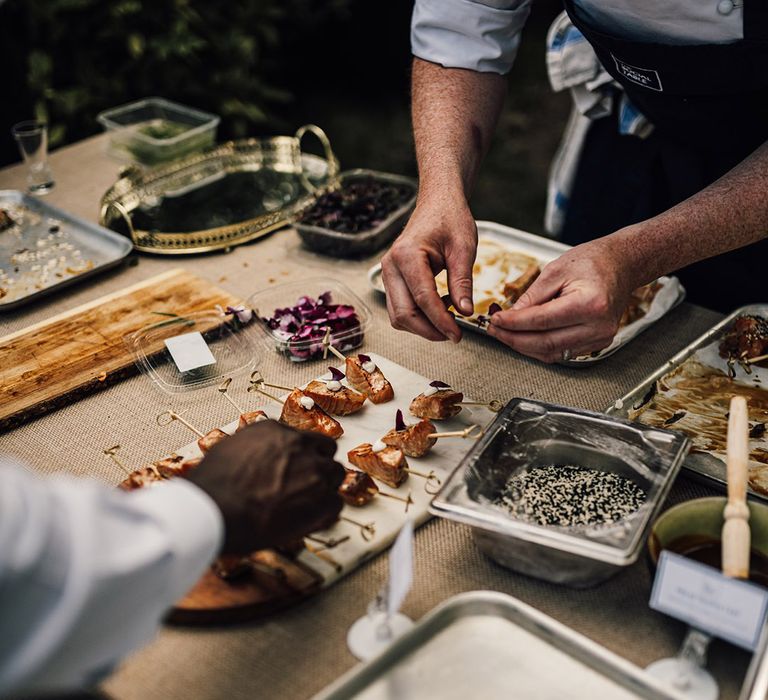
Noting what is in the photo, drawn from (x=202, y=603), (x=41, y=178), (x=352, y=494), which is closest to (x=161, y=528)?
(x=202, y=603)

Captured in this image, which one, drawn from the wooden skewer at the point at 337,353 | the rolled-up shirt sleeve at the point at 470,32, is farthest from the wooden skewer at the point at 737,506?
the rolled-up shirt sleeve at the point at 470,32

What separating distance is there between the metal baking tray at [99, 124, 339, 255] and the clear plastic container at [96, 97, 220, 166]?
9 centimetres

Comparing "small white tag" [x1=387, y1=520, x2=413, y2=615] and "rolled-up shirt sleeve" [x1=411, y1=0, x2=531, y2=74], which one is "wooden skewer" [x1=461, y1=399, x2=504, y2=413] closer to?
"small white tag" [x1=387, y1=520, x2=413, y2=615]

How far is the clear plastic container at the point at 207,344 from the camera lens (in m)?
1.92

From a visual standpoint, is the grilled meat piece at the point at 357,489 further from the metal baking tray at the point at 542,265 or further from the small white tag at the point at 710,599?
the metal baking tray at the point at 542,265

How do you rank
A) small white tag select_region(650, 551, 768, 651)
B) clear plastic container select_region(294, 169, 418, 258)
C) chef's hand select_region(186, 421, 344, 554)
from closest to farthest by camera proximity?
1. small white tag select_region(650, 551, 768, 651)
2. chef's hand select_region(186, 421, 344, 554)
3. clear plastic container select_region(294, 169, 418, 258)

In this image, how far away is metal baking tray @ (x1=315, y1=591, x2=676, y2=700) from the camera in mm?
1120

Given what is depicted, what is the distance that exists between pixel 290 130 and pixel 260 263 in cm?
371

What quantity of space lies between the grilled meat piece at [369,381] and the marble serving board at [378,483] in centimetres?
2

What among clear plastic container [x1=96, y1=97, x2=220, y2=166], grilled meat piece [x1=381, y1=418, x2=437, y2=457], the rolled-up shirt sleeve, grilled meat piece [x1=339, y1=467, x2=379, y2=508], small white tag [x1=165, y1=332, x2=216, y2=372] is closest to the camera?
grilled meat piece [x1=339, y1=467, x2=379, y2=508]

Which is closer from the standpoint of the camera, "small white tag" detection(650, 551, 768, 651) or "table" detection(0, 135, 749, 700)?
"small white tag" detection(650, 551, 768, 651)

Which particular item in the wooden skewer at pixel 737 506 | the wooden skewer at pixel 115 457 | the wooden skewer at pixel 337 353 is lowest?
the wooden skewer at pixel 115 457

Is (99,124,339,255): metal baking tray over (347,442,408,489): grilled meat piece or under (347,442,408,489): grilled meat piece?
under

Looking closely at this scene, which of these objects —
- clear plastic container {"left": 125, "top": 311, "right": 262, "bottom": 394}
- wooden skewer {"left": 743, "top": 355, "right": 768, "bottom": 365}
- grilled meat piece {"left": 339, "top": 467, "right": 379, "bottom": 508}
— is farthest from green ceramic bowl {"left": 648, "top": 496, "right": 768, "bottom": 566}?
clear plastic container {"left": 125, "top": 311, "right": 262, "bottom": 394}
